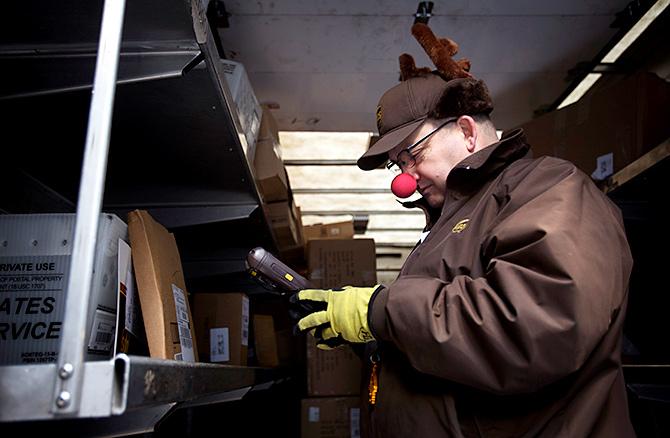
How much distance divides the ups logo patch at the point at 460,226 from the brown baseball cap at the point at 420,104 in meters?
0.41

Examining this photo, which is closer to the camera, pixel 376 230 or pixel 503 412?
pixel 503 412

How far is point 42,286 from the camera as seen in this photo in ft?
3.80

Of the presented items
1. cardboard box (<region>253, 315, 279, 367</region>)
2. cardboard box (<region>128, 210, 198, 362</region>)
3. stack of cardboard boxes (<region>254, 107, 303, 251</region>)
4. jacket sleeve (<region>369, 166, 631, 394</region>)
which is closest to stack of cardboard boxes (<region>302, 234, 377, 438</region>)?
cardboard box (<region>253, 315, 279, 367</region>)

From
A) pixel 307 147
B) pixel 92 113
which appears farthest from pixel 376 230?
pixel 92 113

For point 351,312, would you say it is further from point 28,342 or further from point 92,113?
point 92,113

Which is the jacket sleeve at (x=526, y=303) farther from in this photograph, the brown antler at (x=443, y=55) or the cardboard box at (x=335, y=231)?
the cardboard box at (x=335, y=231)

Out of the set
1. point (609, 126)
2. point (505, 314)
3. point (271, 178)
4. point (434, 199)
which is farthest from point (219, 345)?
point (609, 126)

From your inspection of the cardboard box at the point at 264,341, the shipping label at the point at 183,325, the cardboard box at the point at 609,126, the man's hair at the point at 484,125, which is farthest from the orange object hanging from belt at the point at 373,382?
the cardboard box at the point at 264,341

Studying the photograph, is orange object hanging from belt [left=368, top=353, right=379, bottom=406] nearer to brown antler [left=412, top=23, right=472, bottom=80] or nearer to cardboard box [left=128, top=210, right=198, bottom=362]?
cardboard box [left=128, top=210, right=198, bottom=362]

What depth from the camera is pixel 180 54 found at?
51.0 inches

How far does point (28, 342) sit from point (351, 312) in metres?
0.71

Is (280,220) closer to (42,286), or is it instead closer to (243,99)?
(243,99)

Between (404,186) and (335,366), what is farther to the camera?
(335,366)

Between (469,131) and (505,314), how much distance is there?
0.76m
